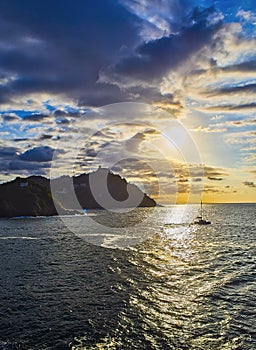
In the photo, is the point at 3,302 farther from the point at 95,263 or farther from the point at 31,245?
the point at 31,245

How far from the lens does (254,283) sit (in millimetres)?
44812

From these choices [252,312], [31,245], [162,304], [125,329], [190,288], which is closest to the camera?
[125,329]

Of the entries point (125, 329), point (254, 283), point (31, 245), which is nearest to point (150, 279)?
point (254, 283)

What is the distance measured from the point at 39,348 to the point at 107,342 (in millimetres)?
5940

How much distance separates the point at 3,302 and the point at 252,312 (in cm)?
2976

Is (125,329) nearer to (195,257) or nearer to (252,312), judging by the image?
(252,312)

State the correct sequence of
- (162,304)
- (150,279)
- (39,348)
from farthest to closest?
(150,279), (162,304), (39,348)

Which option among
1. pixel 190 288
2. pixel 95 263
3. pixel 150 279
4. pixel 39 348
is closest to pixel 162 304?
pixel 190 288

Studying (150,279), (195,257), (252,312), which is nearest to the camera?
(252,312)

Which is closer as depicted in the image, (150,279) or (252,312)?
(252,312)

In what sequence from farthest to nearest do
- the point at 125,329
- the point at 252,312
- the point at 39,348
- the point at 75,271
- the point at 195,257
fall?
1. the point at 195,257
2. the point at 75,271
3. the point at 252,312
4. the point at 125,329
5. the point at 39,348

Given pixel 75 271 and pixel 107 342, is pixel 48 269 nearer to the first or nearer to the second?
pixel 75 271

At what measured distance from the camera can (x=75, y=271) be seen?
175 feet

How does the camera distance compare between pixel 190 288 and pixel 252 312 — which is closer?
pixel 252 312
